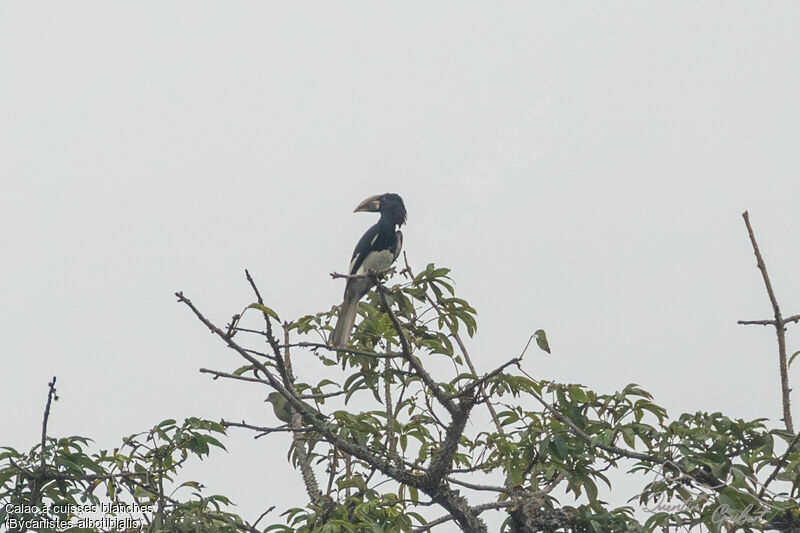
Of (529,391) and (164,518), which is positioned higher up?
(529,391)

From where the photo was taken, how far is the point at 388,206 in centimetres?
782

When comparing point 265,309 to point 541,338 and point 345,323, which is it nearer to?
point 541,338

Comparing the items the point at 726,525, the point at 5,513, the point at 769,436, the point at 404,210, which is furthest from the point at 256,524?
the point at 404,210

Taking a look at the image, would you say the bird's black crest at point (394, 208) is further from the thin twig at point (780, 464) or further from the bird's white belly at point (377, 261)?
the thin twig at point (780, 464)

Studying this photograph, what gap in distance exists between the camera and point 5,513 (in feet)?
12.3

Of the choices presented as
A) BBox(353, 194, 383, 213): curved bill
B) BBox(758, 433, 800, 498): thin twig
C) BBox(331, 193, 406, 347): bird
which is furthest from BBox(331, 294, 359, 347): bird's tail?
BBox(758, 433, 800, 498): thin twig

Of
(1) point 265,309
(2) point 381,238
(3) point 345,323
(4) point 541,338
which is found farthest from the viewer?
(2) point 381,238

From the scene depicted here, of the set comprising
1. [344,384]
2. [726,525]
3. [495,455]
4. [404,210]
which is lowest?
[726,525]

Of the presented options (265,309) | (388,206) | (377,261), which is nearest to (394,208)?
(388,206)

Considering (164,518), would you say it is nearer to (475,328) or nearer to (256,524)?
(256,524)

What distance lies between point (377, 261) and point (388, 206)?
48cm

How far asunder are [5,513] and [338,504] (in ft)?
4.24

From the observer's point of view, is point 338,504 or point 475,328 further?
point 475,328

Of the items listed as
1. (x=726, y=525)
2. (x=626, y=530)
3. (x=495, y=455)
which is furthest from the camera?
(x=495, y=455)
